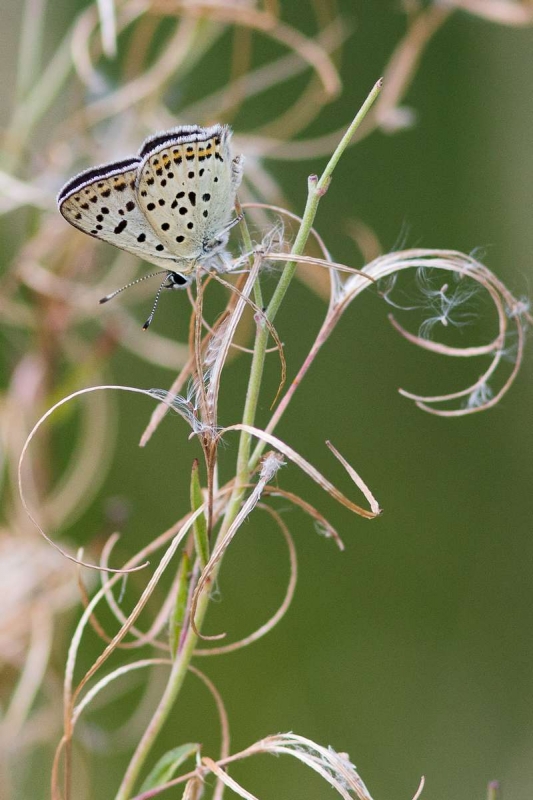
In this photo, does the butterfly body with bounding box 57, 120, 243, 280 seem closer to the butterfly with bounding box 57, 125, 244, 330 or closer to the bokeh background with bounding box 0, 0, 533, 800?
the butterfly with bounding box 57, 125, 244, 330

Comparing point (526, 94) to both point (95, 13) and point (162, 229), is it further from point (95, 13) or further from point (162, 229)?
point (162, 229)

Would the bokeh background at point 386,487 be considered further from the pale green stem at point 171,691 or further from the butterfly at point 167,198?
the pale green stem at point 171,691

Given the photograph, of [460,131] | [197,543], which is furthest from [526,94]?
[197,543]

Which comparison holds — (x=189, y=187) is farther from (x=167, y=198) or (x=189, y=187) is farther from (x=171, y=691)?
(x=171, y=691)

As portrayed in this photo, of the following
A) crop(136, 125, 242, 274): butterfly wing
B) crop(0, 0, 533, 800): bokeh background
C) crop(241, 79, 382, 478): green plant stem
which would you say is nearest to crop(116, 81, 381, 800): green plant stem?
crop(241, 79, 382, 478): green plant stem

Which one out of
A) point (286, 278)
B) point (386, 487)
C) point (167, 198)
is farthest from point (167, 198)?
point (386, 487)

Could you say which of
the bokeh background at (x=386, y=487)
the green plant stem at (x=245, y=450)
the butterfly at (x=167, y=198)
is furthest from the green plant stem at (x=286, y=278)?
the bokeh background at (x=386, y=487)
